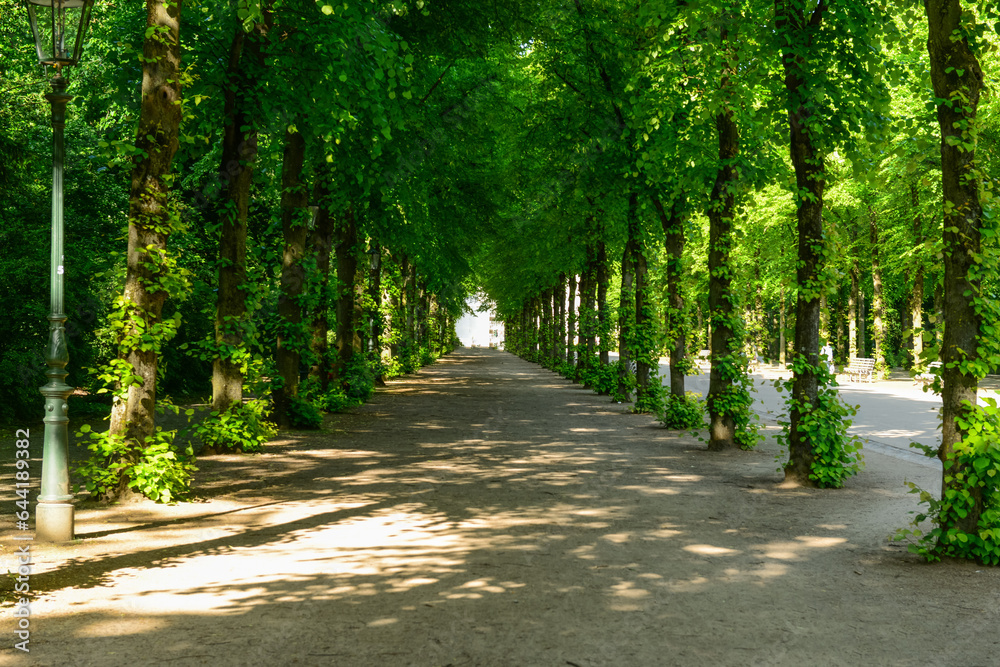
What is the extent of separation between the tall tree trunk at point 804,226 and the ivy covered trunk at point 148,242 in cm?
745

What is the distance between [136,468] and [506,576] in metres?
4.74

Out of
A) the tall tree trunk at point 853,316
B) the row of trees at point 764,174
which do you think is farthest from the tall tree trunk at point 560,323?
the tall tree trunk at point 853,316

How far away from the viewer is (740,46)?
11398mm

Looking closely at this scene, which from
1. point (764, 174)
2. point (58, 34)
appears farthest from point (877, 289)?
point (58, 34)

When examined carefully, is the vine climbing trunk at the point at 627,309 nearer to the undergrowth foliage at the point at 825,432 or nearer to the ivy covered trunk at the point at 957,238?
the undergrowth foliage at the point at 825,432

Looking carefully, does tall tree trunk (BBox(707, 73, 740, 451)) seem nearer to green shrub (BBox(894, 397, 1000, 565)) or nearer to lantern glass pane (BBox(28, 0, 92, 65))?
green shrub (BBox(894, 397, 1000, 565))

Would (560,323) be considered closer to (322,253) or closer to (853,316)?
(853,316)

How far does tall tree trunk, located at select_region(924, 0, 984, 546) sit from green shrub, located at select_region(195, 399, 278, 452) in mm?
9584

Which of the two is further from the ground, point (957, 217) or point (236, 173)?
point (236, 173)

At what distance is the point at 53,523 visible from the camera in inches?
287

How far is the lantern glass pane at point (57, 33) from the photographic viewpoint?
7789 millimetres

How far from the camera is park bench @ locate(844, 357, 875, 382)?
3566 cm

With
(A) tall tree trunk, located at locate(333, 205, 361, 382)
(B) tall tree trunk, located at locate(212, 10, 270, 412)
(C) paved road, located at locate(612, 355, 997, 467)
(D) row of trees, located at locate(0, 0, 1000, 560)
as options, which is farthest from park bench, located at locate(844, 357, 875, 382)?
(B) tall tree trunk, located at locate(212, 10, 270, 412)

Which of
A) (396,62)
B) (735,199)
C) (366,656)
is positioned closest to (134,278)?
(396,62)
